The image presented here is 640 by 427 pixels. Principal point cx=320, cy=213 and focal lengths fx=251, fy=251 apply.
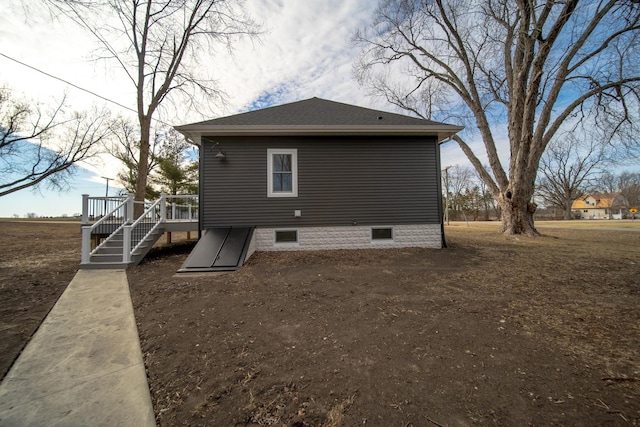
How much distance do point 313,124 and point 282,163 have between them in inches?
60.4

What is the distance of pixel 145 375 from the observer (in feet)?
7.15

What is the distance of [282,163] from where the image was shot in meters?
7.98

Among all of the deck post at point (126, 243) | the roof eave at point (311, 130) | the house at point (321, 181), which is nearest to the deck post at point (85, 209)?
the deck post at point (126, 243)

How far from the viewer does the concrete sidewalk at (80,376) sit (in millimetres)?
1737

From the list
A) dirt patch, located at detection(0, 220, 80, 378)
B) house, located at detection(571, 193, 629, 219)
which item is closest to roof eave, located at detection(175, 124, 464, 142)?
dirt patch, located at detection(0, 220, 80, 378)

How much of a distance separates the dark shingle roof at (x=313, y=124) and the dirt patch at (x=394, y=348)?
4.51 meters

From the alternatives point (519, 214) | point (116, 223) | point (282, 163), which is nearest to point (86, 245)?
point (116, 223)

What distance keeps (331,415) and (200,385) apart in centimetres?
110

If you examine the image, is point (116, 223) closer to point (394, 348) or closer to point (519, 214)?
point (394, 348)

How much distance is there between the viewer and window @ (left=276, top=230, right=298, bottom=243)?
25.9 ft

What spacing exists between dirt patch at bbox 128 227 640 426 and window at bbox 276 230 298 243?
2807mm

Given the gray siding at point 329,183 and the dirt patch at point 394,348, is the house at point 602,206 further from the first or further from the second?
the dirt patch at point 394,348

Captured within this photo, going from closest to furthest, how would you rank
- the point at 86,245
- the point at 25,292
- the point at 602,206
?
A: the point at 25,292 < the point at 86,245 < the point at 602,206

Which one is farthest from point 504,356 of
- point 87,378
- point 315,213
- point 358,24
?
point 358,24
